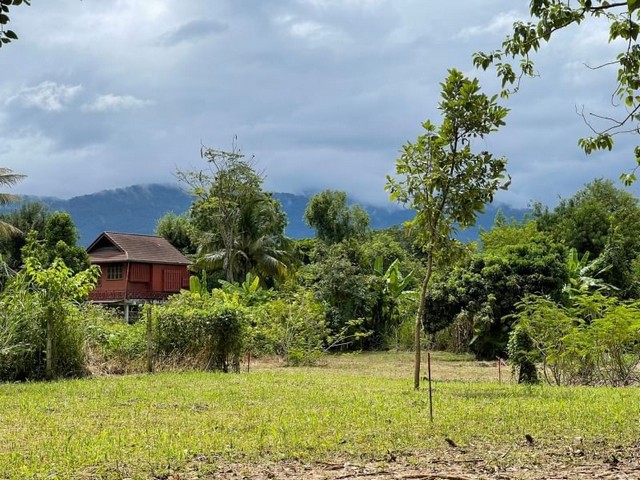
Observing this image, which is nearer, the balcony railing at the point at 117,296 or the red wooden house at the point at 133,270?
the balcony railing at the point at 117,296

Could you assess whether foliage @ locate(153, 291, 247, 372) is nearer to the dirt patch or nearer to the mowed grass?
the mowed grass

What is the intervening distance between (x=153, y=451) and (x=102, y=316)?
12.5 metres

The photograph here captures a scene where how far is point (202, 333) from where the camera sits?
16.8 m

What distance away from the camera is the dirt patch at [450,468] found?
579cm

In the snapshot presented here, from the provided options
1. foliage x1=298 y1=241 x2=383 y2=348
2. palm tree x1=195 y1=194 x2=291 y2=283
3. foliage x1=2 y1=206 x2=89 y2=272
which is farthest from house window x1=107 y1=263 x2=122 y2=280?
foliage x1=298 y1=241 x2=383 y2=348

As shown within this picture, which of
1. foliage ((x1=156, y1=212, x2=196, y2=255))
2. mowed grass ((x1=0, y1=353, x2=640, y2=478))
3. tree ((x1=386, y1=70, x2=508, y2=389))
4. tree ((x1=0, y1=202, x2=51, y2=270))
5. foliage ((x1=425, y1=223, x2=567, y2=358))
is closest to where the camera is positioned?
mowed grass ((x1=0, y1=353, x2=640, y2=478))

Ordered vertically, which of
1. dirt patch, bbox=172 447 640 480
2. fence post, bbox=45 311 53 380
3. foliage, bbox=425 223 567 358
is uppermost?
foliage, bbox=425 223 567 358

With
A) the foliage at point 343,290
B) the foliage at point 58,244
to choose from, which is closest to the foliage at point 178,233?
the foliage at point 58,244

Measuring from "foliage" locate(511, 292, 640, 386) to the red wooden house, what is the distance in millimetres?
30979

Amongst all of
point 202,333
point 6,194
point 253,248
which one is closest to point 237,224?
point 253,248

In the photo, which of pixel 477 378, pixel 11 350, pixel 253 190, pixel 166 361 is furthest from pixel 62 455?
pixel 253 190

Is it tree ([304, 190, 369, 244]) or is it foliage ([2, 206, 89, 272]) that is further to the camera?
tree ([304, 190, 369, 244])

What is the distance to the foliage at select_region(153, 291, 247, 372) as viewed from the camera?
16.6 m

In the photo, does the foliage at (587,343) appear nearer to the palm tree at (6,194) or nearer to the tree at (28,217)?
the palm tree at (6,194)
